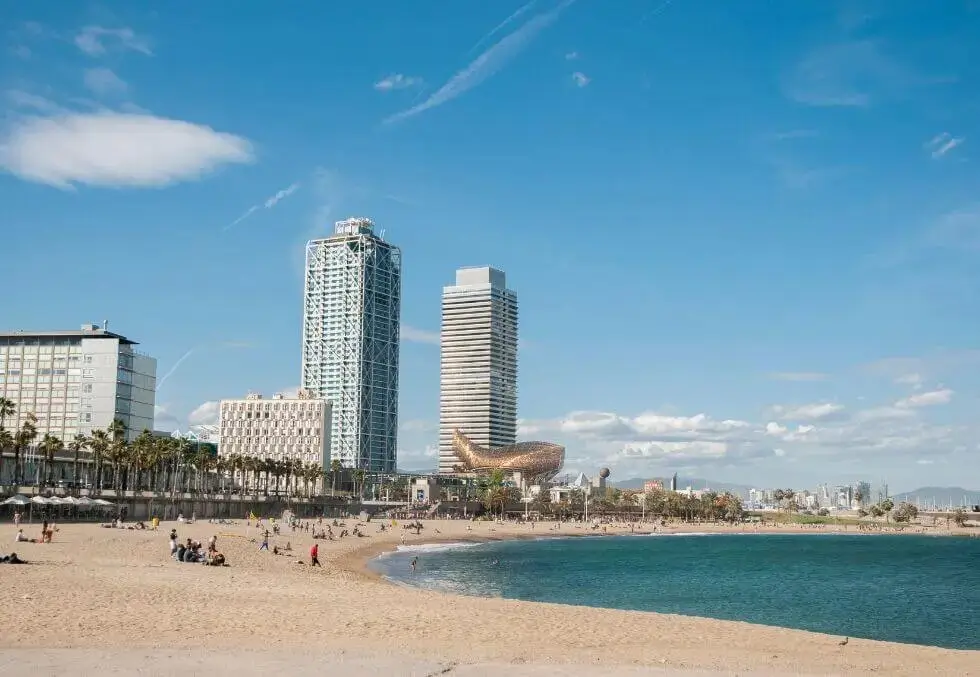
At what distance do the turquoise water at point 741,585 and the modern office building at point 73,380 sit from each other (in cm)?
8706

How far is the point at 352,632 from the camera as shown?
27.8 meters

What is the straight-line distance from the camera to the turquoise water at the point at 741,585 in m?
49.0

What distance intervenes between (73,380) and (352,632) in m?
162

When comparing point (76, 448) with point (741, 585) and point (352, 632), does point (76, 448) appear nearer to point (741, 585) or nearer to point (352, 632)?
point (741, 585)

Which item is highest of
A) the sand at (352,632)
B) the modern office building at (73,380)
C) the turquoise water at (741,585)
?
the modern office building at (73,380)

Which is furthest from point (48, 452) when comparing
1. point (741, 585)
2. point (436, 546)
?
point (741, 585)

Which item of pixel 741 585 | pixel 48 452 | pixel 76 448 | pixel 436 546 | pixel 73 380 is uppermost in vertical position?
pixel 73 380

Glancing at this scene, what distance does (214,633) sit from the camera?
1010 inches

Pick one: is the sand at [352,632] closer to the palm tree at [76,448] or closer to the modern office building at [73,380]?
the palm tree at [76,448]

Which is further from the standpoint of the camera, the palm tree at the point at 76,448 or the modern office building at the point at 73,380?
the modern office building at the point at 73,380

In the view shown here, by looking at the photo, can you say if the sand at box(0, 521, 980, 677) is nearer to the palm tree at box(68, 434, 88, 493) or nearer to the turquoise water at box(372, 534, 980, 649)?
the turquoise water at box(372, 534, 980, 649)

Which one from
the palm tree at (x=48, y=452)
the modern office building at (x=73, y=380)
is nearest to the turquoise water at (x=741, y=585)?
the palm tree at (x=48, y=452)

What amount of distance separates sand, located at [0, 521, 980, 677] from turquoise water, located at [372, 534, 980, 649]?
39.6ft

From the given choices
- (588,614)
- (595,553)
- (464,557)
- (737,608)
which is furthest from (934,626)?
(595,553)
